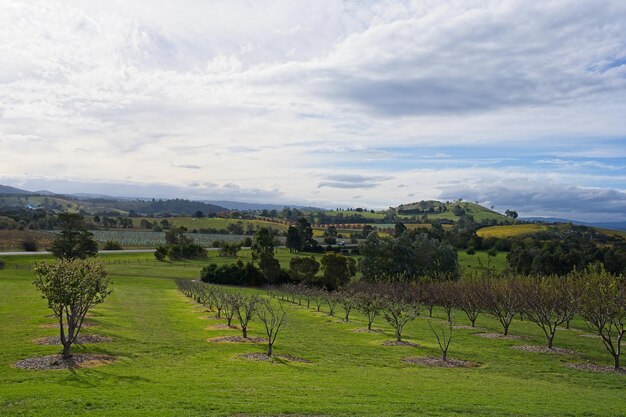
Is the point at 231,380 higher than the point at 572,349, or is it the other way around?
the point at 231,380

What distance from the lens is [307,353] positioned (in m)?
28.5

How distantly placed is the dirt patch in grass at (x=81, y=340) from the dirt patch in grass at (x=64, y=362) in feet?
13.3

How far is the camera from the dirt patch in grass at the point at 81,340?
1069 inches

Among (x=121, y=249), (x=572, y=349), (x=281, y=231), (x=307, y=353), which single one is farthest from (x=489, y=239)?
(x=307, y=353)

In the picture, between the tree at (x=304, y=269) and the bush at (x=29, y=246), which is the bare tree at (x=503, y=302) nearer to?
the tree at (x=304, y=269)

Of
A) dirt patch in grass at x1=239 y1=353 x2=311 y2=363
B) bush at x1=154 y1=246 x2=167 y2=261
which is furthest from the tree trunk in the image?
bush at x1=154 y1=246 x2=167 y2=261

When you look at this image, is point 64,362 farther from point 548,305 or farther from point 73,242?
point 73,242

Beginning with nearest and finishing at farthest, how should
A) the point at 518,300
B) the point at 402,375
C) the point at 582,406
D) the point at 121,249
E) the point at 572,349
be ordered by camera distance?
the point at 582,406 → the point at 402,375 → the point at 572,349 → the point at 518,300 → the point at 121,249

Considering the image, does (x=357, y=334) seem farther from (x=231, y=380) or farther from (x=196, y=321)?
(x=231, y=380)

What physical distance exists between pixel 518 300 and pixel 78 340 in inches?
1317

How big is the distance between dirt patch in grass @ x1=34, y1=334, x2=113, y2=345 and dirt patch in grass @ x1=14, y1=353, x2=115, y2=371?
4.04m

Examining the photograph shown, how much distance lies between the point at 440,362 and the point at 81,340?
794 inches

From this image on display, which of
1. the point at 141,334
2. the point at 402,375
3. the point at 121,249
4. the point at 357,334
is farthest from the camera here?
the point at 121,249

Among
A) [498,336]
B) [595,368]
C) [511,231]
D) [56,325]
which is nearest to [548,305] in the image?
[498,336]
